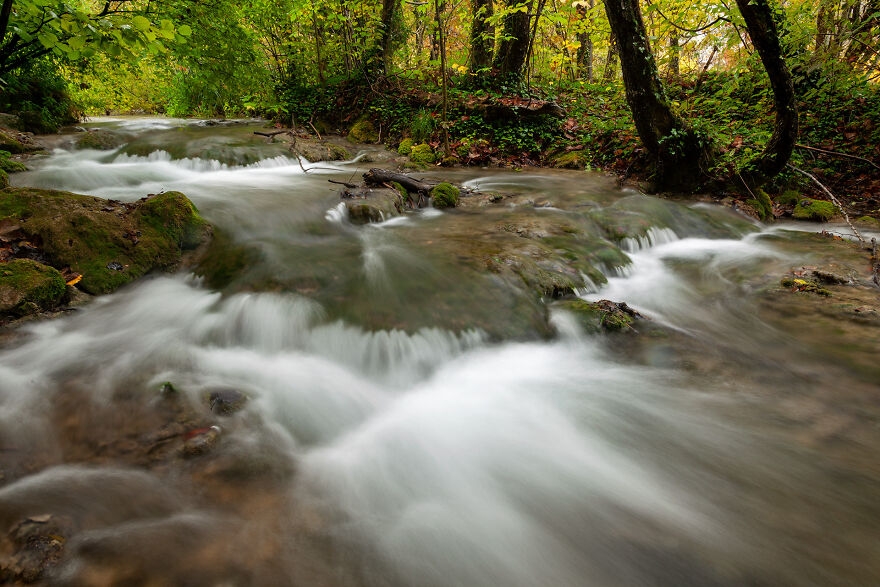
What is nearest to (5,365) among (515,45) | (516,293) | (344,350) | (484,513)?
(344,350)

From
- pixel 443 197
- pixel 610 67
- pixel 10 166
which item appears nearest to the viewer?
pixel 10 166

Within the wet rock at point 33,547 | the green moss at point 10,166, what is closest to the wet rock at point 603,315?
the wet rock at point 33,547

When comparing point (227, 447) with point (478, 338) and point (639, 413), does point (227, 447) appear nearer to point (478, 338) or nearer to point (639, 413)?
point (478, 338)

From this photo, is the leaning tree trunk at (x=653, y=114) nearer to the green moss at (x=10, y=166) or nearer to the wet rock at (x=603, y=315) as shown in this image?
the wet rock at (x=603, y=315)

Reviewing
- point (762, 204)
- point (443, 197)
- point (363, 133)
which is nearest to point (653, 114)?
point (762, 204)

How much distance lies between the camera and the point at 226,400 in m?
2.48

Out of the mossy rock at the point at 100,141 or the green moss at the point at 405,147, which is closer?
the mossy rock at the point at 100,141

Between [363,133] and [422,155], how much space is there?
8.92 feet

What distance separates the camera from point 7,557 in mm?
1488

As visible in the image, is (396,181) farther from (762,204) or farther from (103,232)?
(762,204)

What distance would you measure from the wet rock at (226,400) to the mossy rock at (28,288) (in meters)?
1.80

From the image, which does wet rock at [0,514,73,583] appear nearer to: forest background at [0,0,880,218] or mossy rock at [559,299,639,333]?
forest background at [0,0,880,218]

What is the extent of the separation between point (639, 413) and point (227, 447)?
243cm

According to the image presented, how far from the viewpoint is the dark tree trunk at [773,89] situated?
512 cm
